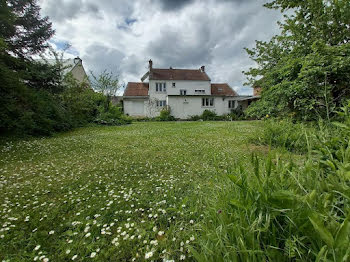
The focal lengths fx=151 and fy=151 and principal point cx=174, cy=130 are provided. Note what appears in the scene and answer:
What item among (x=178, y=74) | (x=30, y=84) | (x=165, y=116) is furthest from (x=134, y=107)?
(x=30, y=84)

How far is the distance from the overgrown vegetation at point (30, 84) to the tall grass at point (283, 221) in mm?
7337

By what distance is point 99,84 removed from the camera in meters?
18.3

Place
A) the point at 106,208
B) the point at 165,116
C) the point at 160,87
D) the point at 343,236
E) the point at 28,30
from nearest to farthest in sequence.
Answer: the point at 343,236, the point at 106,208, the point at 28,30, the point at 165,116, the point at 160,87

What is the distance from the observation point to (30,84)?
9.01 meters

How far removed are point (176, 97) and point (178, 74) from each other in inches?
229

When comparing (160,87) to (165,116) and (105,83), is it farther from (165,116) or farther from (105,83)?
(105,83)

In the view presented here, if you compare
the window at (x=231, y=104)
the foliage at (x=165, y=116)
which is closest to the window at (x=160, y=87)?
the foliage at (x=165, y=116)

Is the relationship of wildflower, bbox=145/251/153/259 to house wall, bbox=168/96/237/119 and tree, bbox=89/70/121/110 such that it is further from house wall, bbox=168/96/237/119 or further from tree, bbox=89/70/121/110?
house wall, bbox=168/96/237/119

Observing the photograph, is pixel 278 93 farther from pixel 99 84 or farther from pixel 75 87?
pixel 99 84

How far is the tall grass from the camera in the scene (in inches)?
30.1

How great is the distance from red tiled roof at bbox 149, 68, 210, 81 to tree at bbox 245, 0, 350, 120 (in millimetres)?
20494

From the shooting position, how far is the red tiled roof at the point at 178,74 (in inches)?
930

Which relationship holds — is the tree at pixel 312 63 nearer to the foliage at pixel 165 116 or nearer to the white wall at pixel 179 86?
the foliage at pixel 165 116

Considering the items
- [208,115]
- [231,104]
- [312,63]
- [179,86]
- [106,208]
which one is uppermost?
[179,86]
